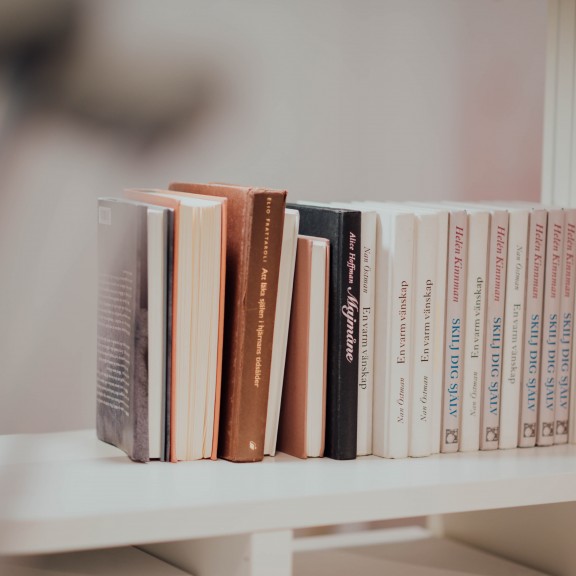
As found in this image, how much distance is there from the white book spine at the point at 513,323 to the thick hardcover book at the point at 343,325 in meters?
0.17

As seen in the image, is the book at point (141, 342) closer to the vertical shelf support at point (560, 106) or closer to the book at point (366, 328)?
the book at point (366, 328)

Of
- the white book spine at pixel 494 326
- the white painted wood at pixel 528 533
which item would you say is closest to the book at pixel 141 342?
the white book spine at pixel 494 326

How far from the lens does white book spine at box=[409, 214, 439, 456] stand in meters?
0.89

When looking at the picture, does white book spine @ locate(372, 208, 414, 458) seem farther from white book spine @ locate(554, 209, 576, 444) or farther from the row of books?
white book spine @ locate(554, 209, 576, 444)

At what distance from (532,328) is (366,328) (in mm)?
188

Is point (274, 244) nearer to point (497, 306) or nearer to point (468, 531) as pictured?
point (497, 306)

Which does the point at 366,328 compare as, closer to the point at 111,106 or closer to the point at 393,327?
the point at 393,327

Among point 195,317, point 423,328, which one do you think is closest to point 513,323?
point 423,328

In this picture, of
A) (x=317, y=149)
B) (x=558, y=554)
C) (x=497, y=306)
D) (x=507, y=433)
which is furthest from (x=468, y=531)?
(x=317, y=149)

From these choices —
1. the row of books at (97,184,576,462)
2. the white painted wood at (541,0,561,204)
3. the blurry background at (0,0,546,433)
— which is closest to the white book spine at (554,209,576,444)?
the row of books at (97,184,576,462)

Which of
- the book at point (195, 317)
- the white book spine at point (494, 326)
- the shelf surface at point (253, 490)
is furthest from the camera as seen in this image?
the white book spine at point (494, 326)

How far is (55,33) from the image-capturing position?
5.3 inches

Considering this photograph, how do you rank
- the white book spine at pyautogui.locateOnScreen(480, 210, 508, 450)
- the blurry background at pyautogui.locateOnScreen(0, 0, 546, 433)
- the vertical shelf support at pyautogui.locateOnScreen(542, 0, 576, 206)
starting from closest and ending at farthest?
the blurry background at pyautogui.locateOnScreen(0, 0, 546, 433), the white book spine at pyautogui.locateOnScreen(480, 210, 508, 450), the vertical shelf support at pyautogui.locateOnScreen(542, 0, 576, 206)

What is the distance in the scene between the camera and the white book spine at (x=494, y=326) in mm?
930
